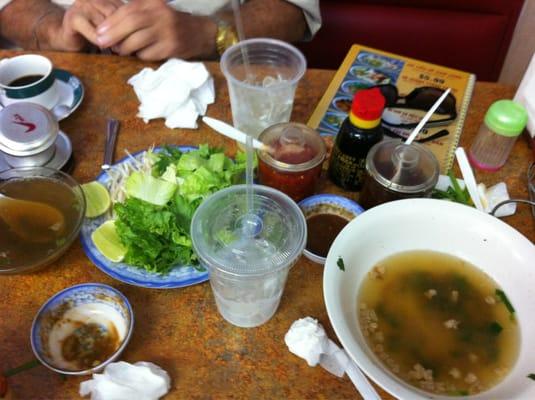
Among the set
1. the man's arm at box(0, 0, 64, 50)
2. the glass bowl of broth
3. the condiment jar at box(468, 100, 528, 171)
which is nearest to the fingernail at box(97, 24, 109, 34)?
the man's arm at box(0, 0, 64, 50)

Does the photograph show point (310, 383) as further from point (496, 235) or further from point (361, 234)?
point (496, 235)

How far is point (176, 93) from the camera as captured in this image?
1.37 metres

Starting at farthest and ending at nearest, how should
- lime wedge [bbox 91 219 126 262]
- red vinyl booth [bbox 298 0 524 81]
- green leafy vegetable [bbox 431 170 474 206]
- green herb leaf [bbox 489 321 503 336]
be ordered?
red vinyl booth [bbox 298 0 524 81]
green leafy vegetable [bbox 431 170 474 206]
lime wedge [bbox 91 219 126 262]
green herb leaf [bbox 489 321 503 336]

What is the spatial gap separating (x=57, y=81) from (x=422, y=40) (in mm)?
1576

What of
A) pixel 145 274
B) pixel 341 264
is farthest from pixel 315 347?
pixel 145 274

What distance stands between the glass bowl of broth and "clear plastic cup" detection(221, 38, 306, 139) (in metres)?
0.49

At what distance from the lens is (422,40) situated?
211 cm

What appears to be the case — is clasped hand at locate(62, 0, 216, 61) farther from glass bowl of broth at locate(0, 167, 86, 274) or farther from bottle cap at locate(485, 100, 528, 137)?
bottle cap at locate(485, 100, 528, 137)

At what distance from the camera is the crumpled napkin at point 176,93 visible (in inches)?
54.1

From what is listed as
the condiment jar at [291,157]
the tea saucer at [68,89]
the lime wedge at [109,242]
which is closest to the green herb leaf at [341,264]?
the condiment jar at [291,157]

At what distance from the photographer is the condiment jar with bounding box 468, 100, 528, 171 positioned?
118cm

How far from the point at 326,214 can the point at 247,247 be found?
0.31m

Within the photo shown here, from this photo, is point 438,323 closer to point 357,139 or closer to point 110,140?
point 357,139

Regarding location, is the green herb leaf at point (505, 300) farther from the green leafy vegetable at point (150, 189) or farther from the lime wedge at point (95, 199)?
the lime wedge at point (95, 199)
